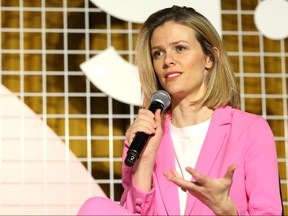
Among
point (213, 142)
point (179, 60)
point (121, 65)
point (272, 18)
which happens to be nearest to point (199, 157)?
point (213, 142)

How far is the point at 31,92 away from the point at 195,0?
714 mm

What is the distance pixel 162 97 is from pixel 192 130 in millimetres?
152

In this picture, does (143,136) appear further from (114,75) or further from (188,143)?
(114,75)

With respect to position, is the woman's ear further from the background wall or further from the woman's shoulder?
the background wall

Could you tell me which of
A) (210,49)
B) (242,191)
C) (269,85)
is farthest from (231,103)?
(269,85)

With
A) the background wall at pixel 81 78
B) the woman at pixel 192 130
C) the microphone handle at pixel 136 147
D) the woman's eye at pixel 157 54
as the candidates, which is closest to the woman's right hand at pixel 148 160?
the woman at pixel 192 130

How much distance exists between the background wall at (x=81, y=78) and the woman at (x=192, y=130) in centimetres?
72

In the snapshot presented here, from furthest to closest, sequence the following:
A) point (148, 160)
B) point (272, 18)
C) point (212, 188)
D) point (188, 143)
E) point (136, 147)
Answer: point (272, 18) < point (188, 143) < point (148, 160) < point (136, 147) < point (212, 188)

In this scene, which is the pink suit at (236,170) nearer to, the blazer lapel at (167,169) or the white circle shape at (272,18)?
the blazer lapel at (167,169)

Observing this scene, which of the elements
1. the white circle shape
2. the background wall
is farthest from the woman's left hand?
A: the white circle shape

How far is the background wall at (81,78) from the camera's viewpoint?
299 centimetres

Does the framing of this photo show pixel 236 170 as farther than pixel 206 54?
No

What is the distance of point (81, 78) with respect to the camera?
3.02 m

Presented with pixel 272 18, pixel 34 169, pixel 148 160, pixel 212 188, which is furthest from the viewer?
pixel 272 18
